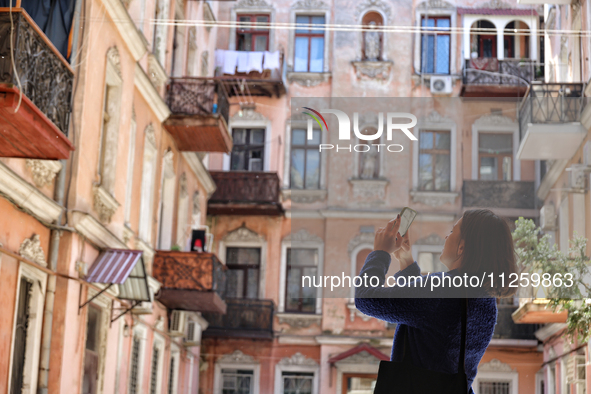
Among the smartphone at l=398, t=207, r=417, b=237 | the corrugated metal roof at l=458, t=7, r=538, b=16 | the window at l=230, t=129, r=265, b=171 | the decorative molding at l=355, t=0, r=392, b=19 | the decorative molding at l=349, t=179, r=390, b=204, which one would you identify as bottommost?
the smartphone at l=398, t=207, r=417, b=237

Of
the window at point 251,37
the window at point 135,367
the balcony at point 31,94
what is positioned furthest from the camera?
the window at point 251,37

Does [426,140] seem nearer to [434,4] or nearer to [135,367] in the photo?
[135,367]

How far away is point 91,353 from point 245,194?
985 cm

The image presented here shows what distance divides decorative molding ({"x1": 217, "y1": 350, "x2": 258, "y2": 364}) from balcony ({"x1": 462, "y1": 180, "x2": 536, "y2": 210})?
16.4 m

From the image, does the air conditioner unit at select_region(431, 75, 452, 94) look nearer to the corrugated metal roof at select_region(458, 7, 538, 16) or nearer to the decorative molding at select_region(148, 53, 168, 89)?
the corrugated metal roof at select_region(458, 7, 538, 16)

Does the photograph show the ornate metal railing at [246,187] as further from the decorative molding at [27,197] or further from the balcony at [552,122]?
the decorative molding at [27,197]

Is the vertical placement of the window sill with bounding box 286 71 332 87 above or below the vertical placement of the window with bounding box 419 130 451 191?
above

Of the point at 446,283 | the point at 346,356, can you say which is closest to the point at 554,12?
the point at 346,356

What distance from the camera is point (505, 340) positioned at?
2156 cm

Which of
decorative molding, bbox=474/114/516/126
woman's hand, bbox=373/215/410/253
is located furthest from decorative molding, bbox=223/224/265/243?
woman's hand, bbox=373/215/410/253

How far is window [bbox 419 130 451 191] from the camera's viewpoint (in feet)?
22.2

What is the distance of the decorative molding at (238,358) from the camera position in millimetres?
22641

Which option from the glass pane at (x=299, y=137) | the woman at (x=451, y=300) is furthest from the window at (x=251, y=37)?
the woman at (x=451, y=300)

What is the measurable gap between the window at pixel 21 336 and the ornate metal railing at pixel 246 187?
11.7 m
